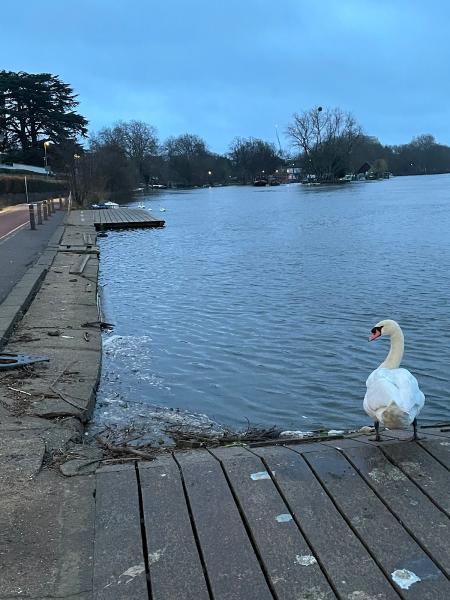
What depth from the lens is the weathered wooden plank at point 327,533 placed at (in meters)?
2.79

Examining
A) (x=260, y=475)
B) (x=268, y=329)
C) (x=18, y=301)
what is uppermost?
(x=18, y=301)

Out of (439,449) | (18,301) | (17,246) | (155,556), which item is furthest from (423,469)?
(17,246)

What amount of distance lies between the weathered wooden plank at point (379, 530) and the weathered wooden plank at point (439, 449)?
0.65m

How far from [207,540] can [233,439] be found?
1960 mm

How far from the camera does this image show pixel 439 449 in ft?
13.8

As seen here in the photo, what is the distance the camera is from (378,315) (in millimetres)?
10852

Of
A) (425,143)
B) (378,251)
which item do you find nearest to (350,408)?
(378,251)

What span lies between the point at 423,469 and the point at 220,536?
1.54m

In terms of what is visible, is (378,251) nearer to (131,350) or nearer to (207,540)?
(131,350)

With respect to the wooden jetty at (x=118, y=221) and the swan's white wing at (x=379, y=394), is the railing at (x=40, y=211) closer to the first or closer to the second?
the wooden jetty at (x=118, y=221)

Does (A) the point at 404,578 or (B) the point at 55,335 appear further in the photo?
(B) the point at 55,335

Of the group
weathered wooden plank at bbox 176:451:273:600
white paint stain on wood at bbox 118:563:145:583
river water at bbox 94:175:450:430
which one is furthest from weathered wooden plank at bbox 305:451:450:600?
river water at bbox 94:175:450:430

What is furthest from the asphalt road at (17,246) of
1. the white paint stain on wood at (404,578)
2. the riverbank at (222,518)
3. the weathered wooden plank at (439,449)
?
the white paint stain on wood at (404,578)

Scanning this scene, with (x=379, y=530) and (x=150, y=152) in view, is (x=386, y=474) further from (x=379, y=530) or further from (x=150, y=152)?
(x=150, y=152)
